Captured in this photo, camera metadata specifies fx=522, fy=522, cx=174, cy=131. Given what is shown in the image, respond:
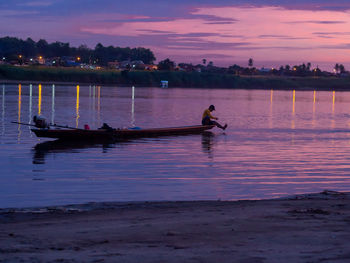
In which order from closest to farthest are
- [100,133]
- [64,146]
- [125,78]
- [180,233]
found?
[180,233] → [64,146] → [100,133] → [125,78]

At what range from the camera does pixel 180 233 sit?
267 inches

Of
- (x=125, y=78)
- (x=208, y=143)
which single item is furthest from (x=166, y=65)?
(x=208, y=143)

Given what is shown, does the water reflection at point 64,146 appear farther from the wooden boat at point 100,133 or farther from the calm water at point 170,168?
the wooden boat at point 100,133

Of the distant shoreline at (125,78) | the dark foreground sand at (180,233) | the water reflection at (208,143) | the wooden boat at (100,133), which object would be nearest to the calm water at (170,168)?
the water reflection at (208,143)

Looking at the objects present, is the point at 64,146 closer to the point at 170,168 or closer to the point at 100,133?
the point at 100,133

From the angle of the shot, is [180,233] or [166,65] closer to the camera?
[180,233]

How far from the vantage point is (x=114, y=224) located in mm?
→ 7398

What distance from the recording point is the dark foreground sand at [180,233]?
568cm

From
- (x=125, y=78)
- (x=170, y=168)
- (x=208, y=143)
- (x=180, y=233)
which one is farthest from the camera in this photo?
(x=125, y=78)

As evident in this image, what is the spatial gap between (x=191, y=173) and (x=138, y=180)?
1.91 m

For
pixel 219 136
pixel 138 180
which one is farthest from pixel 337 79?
pixel 138 180

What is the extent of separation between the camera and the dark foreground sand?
5.68 metres

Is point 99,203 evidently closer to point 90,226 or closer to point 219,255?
point 90,226

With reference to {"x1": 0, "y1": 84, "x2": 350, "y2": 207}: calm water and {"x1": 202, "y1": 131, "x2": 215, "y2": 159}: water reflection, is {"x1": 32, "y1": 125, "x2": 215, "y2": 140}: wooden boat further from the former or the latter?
{"x1": 202, "y1": 131, "x2": 215, "y2": 159}: water reflection
